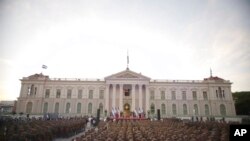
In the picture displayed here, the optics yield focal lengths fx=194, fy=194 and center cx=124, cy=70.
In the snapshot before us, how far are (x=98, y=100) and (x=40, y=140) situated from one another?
3958 centimetres

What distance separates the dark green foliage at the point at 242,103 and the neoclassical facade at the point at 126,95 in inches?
279

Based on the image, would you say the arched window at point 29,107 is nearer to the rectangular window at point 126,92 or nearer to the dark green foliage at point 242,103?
the rectangular window at point 126,92

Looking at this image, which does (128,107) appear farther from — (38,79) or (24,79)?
(24,79)

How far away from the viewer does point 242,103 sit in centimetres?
5656

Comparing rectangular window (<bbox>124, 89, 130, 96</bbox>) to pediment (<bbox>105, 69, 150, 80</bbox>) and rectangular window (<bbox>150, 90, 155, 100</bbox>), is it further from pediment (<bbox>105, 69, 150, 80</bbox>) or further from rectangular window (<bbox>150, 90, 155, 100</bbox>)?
rectangular window (<bbox>150, 90, 155, 100</bbox>)

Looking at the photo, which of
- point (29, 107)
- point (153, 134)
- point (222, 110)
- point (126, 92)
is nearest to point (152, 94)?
point (126, 92)

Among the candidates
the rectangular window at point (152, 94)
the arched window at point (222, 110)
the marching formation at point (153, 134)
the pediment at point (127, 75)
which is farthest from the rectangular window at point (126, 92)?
the marching formation at point (153, 134)

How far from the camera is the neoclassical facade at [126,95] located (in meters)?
50.8

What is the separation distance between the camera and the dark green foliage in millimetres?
54750

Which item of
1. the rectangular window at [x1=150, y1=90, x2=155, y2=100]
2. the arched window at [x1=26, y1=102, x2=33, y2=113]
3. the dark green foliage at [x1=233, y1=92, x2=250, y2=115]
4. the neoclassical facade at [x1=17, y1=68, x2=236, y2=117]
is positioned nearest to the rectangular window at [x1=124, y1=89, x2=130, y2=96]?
the neoclassical facade at [x1=17, y1=68, x2=236, y2=117]

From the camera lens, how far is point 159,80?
55125 mm

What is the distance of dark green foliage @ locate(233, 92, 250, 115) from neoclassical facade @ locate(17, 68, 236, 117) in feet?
23.3

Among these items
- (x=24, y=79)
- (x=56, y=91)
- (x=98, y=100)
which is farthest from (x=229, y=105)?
(x=24, y=79)

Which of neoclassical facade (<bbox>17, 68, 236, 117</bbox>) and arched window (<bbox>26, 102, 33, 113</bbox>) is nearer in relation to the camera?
neoclassical facade (<bbox>17, 68, 236, 117</bbox>)
